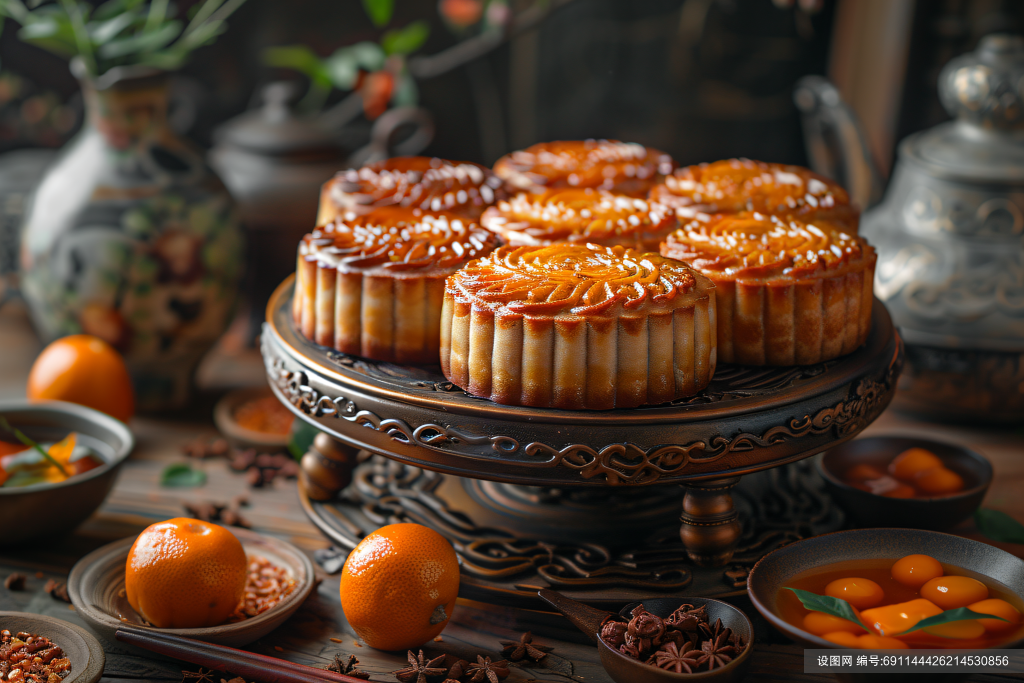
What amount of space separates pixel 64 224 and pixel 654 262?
1.26m

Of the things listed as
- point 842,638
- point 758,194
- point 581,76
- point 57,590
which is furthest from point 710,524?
point 581,76

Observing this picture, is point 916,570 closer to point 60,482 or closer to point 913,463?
point 913,463

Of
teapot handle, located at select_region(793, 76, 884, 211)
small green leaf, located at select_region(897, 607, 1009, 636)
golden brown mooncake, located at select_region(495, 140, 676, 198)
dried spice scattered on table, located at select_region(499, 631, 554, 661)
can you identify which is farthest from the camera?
teapot handle, located at select_region(793, 76, 884, 211)

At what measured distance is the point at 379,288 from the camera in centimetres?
133

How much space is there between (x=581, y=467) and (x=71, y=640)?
693mm

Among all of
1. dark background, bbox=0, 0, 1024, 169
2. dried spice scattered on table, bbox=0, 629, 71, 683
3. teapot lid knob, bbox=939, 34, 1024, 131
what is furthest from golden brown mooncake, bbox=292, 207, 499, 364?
dark background, bbox=0, 0, 1024, 169

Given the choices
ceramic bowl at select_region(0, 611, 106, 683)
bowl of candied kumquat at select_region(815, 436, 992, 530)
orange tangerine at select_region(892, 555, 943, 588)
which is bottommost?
bowl of candied kumquat at select_region(815, 436, 992, 530)

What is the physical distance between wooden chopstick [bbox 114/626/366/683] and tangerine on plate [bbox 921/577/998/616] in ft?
2.43

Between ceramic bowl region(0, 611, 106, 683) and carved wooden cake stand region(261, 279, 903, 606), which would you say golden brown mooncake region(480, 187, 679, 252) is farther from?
ceramic bowl region(0, 611, 106, 683)

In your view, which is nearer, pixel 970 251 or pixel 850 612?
pixel 850 612

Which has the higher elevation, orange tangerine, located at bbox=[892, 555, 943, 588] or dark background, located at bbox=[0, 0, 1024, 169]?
dark background, located at bbox=[0, 0, 1024, 169]

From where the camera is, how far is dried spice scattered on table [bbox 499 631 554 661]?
4.20 feet

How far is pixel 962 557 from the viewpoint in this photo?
4.09ft

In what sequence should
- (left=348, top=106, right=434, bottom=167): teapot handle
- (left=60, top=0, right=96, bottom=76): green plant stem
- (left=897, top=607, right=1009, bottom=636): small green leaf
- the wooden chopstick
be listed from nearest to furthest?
(left=897, top=607, right=1009, bottom=636): small green leaf, the wooden chopstick, (left=60, top=0, right=96, bottom=76): green plant stem, (left=348, top=106, right=434, bottom=167): teapot handle
